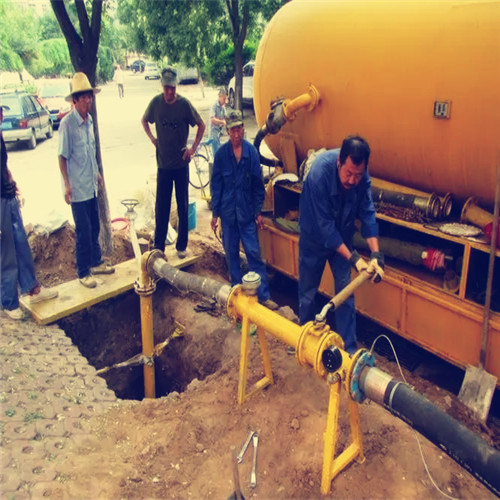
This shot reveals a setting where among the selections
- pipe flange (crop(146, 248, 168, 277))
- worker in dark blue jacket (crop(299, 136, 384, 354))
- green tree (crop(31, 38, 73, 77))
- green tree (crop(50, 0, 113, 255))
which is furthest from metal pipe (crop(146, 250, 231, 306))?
green tree (crop(31, 38, 73, 77))

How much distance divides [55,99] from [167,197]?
14.9 meters

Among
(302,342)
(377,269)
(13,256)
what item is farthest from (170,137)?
(302,342)

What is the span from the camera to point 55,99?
18.4m

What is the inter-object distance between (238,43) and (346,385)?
1318cm

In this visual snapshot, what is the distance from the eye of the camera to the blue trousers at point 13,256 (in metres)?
4.43

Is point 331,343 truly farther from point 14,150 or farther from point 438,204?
point 14,150

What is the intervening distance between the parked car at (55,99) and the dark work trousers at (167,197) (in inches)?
511

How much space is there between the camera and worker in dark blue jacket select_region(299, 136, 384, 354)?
3.50m

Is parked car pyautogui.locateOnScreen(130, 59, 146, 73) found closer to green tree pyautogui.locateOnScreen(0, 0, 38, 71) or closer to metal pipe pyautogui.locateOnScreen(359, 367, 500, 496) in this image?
green tree pyautogui.locateOnScreen(0, 0, 38, 71)

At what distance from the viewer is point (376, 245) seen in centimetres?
379

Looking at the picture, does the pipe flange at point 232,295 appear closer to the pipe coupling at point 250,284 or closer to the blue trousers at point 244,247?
the pipe coupling at point 250,284

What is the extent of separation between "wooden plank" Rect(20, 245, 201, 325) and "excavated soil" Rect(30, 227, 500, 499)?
1176 millimetres

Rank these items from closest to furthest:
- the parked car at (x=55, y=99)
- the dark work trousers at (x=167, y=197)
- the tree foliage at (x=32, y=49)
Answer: the dark work trousers at (x=167, y=197), the parked car at (x=55, y=99), the tree foliage at (x=32, y=49)

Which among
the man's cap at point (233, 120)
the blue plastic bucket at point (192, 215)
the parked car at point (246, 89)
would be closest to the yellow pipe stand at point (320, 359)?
the man's cap at point (233, 120)
